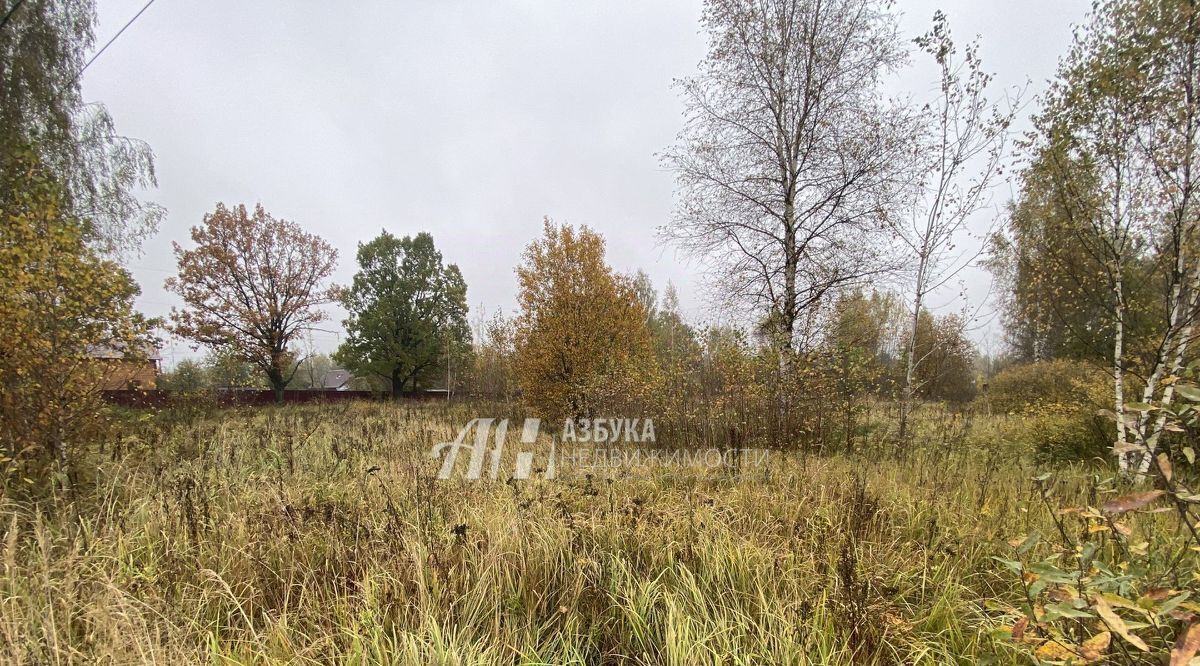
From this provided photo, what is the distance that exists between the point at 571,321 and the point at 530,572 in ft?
19.7

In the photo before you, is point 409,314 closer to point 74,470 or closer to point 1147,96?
→ point 74,470

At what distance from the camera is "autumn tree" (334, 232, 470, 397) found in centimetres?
2109

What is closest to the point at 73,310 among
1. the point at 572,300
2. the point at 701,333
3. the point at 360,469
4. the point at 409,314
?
the point at 360,469

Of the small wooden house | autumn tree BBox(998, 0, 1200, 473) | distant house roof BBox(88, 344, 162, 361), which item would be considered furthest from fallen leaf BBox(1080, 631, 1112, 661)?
distant house roof BBox(88, 344, 162, 361)

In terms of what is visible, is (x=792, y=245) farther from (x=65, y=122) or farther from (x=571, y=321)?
(x=65, y=122)

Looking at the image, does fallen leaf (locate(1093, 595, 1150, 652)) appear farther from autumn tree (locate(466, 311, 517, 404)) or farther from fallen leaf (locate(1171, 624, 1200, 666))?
autumn tree (locate(466, 311, 517, 404))

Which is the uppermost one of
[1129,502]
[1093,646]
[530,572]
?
[1129,502]

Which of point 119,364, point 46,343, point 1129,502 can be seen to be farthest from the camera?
point 119,364

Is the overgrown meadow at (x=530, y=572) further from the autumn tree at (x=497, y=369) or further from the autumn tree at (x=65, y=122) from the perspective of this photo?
the autumn tree at (x=497, y=369)

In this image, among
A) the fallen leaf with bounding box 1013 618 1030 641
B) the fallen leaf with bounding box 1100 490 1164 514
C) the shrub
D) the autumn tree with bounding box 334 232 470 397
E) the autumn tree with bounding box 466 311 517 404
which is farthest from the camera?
the autumn tree with bounding box 334 232 470 397

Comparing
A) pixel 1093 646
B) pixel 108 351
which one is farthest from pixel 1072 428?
pixel 108 351

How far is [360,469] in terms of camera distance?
4184 mm

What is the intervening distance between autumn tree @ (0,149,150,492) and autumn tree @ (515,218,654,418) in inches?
224

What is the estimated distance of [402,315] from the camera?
857 inches
